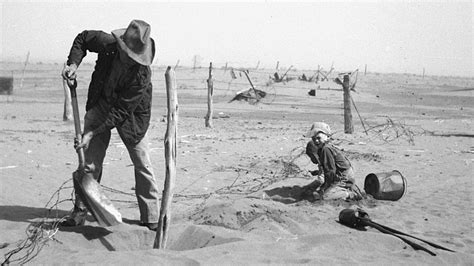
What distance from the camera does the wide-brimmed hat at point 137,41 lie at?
4.37 meters

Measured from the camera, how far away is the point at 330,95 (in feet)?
92.0

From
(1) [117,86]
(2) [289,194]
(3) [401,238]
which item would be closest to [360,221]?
(3) [401,238]

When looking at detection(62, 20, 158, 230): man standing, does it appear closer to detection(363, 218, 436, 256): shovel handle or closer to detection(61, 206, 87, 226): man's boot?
detection(61, 206, 87, 226): man's boot

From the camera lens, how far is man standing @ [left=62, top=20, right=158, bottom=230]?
14.5ft

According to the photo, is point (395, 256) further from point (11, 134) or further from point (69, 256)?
point (11, 134)

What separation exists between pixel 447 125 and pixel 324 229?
11466 mm

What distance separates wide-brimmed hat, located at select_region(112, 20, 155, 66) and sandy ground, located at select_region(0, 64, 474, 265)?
4.81 ft

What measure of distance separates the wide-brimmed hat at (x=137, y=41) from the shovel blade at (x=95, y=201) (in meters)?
1.11

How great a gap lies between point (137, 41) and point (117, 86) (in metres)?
0.46

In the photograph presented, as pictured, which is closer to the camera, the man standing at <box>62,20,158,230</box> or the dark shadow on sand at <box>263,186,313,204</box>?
the man standing at <box>62,20,158,230</box>

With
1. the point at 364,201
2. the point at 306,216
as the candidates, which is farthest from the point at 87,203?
the point at 364,201

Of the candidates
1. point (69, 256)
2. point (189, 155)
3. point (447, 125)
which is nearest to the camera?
point (69, 256)

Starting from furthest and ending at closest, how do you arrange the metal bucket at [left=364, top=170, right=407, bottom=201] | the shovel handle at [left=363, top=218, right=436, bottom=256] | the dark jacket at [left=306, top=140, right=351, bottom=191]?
the metal bucket at [left=364, top=170, right=407, bottom=201] < the dark jacket at [left=306, top=140, right=351, bottom=191] < the shovel handle at [left=363, top=218, right=436, bottom=256]

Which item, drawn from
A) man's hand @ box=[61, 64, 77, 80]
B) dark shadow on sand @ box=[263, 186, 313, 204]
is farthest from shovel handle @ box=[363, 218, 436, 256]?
man's hand @ box=[61, 64, 77, 80]
